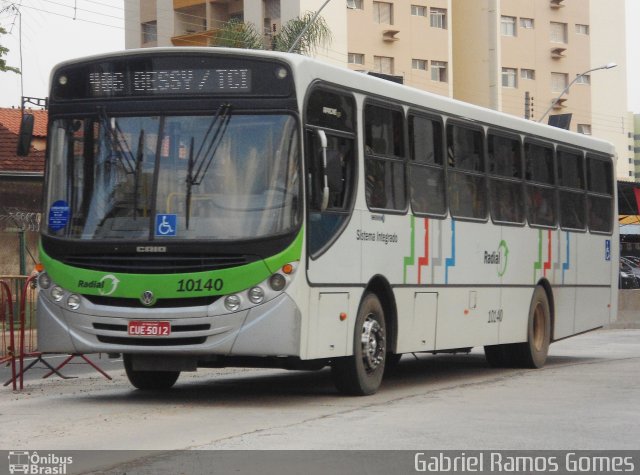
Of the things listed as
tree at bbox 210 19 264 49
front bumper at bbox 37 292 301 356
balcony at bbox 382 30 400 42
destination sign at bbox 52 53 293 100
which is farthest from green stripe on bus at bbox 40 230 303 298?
balcony at bbox 382 30 400 42

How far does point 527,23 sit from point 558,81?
454cm

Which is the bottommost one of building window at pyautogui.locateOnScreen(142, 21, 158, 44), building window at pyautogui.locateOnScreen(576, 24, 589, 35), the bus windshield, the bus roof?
the bus windshield

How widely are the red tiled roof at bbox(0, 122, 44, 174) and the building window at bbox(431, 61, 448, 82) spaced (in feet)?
118

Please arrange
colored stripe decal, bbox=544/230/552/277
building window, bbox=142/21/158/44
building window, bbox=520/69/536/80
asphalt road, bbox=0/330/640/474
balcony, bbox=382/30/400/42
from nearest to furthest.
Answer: asphalt road, bbox=0/330/640/474
colored stripe decal, bbox=544/230/552/277
balcony, bbox=382/30/400/42
building window, bbox=142/21/158/44
building window, bbox=520/69/536/80

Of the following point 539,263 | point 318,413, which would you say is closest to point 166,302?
point 318,413

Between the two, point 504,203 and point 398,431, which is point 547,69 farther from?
point 398,431

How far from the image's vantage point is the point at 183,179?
1330cm

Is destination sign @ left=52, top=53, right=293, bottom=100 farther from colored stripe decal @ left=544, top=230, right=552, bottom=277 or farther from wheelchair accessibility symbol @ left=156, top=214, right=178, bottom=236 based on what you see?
colored stripe decal @ left=544, top=230, right=552, bottom=277

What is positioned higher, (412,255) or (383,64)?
(383,64)

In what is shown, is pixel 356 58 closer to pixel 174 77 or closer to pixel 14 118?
pixel 14 118

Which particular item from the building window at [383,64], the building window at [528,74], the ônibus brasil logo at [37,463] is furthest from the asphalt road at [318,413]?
the building window at [528,74]

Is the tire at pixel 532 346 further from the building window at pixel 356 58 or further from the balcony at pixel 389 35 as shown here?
the balcony at pixel 389 35

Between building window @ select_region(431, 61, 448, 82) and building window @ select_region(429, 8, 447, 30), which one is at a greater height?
building window @ select_region(429, 8, 447, 30)

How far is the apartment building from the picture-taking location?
75062 mm
